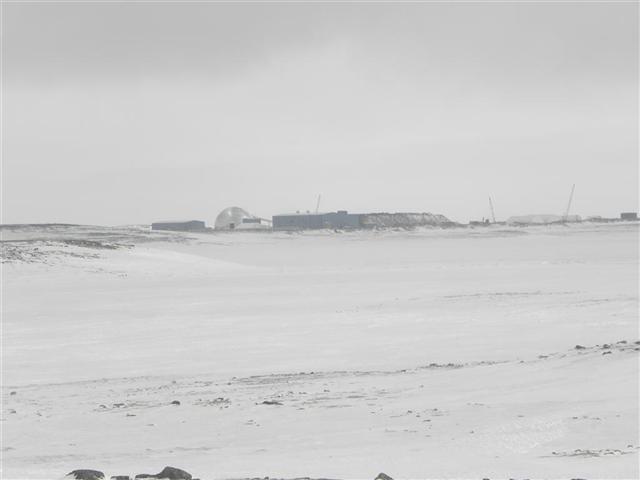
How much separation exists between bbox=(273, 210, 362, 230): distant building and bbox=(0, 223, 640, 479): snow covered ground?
88.5 metres

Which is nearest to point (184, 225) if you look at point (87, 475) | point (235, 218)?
point (235, 218)

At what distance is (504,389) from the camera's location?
9.09 m

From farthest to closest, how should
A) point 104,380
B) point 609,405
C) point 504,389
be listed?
point 104,380 → point 504,389 → point 609,405

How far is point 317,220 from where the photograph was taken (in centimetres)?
11431

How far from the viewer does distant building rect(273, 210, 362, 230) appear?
11344 centimetres

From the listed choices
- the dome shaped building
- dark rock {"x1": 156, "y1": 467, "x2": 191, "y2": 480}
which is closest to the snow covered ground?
dark rock {"x1": 156, "y1": 467, "x2": 191, "y2": 480}

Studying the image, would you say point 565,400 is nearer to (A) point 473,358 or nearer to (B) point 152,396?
(A) point 473,358

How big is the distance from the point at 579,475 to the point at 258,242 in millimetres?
60302

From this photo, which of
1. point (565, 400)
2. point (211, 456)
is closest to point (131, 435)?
point (211, 456)

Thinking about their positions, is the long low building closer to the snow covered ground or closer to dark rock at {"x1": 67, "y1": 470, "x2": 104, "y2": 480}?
the snow covered ground

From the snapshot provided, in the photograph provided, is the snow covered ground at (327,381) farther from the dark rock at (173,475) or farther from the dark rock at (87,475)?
the dark rock at (87,475)

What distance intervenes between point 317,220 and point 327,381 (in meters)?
104

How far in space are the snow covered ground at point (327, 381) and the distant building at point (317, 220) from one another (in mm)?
88501

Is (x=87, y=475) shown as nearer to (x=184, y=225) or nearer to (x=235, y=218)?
(x=184, y=225)
